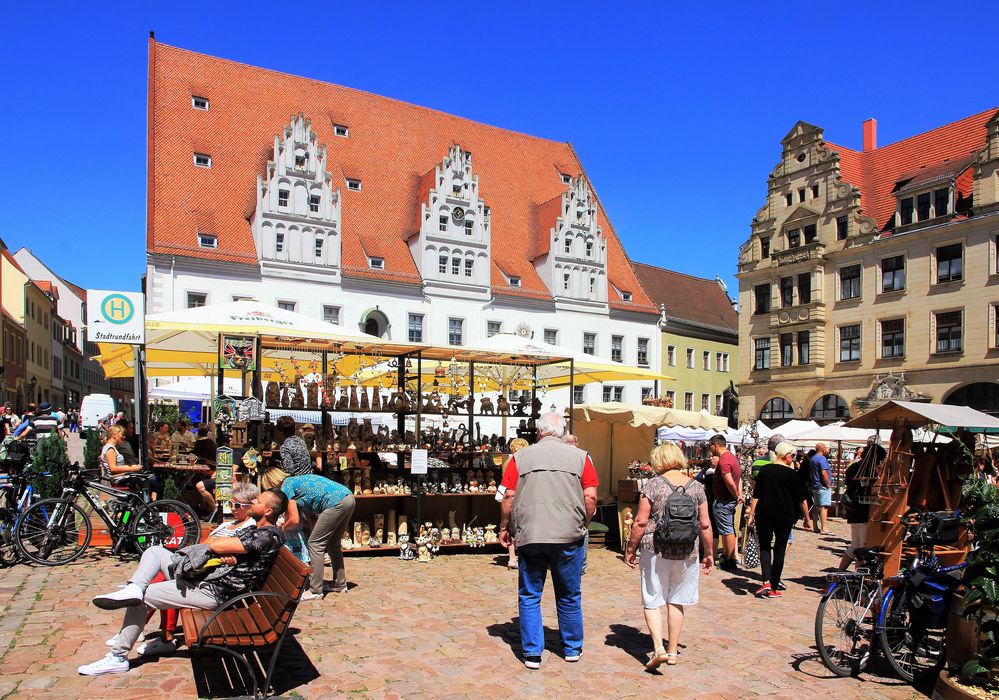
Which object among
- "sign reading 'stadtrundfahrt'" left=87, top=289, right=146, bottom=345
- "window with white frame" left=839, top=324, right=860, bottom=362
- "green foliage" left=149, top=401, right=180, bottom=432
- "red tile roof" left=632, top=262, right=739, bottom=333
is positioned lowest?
"green foliage" left=149, top=401, right=180, bottom=432

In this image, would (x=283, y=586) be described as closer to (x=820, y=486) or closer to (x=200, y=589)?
(x=200, y=589)

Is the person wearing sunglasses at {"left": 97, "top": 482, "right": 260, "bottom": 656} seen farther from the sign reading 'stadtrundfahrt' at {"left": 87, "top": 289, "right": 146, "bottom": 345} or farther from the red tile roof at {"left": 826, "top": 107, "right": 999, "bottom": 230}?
the red tile roof at {"left": 826, "top": 107, "right": 999, "bottom": 230}

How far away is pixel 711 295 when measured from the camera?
5891 cm

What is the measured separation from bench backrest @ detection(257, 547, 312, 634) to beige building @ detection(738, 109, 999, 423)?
3478cm

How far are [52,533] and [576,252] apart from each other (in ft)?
121

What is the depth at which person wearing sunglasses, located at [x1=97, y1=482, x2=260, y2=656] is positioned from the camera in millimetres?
5977

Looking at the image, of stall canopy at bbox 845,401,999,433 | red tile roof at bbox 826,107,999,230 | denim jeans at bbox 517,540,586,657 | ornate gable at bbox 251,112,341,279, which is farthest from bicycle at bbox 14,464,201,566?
red tile roof at bbox 826,107,999,230

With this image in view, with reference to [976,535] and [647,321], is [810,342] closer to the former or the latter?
[647,321]

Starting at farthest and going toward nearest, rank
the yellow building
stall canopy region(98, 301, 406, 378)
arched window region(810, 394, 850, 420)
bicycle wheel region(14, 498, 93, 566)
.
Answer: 1. the yellow building
2. arched window region(810, 394, 850, 420)
3. stall canopy region(98, 301, 406, 378)
4. bicycle wheel region(14, 498, 93, 566)

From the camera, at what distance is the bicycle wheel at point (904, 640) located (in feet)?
19.7

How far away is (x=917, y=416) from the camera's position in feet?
25.5

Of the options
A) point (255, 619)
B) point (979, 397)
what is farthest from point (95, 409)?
point (979, 397)

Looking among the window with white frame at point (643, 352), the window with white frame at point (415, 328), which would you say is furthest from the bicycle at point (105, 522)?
the window with white frame at point (643, 352)

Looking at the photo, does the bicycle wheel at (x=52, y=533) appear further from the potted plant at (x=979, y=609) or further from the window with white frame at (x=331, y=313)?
the window with white frame at (x=331, y=313)
